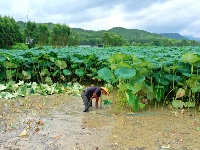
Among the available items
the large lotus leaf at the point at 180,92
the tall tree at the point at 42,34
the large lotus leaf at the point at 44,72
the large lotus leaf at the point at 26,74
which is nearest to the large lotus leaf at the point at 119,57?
the large lotus leaf at the point at 180,92

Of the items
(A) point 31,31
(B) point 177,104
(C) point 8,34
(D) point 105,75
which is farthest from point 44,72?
(A) point 31,31

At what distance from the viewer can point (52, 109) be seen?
17.3 ft

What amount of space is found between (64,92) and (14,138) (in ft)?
10.6

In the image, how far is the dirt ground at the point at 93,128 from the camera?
11.5 feet

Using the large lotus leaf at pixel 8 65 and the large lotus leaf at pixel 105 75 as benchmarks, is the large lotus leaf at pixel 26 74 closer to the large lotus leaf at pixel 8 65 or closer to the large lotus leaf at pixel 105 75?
the large lotus leaf at pixel 8 65

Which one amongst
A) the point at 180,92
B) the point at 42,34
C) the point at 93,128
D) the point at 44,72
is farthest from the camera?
the point at 42,34

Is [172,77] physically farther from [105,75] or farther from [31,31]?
[31,31]

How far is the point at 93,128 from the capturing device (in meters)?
4.14

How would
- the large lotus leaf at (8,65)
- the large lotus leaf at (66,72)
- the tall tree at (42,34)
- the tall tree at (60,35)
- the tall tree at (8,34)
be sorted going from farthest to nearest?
the tall tree at (60,35), the tall tree at (42,34), the tall tree at (8,34), the large lotus leaf at (66,72), the large lotus leaf at (8,65)

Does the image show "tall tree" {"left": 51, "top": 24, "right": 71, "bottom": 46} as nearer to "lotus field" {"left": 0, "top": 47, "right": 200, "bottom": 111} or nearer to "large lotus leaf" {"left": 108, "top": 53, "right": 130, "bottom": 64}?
"lotus field" {"left": 0, "top": 47, "right": 200, "bottom": 111}

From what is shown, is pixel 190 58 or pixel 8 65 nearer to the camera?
pixel 190 58

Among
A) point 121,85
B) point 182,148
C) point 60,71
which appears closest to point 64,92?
point 60,71

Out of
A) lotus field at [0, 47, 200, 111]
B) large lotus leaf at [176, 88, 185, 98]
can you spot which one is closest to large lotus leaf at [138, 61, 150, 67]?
lotus field at [0, 47, 200, 111]

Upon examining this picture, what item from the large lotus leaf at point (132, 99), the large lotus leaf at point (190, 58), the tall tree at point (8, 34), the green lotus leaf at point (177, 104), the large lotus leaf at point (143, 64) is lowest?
the green lotus leaf at point (177, 104)
